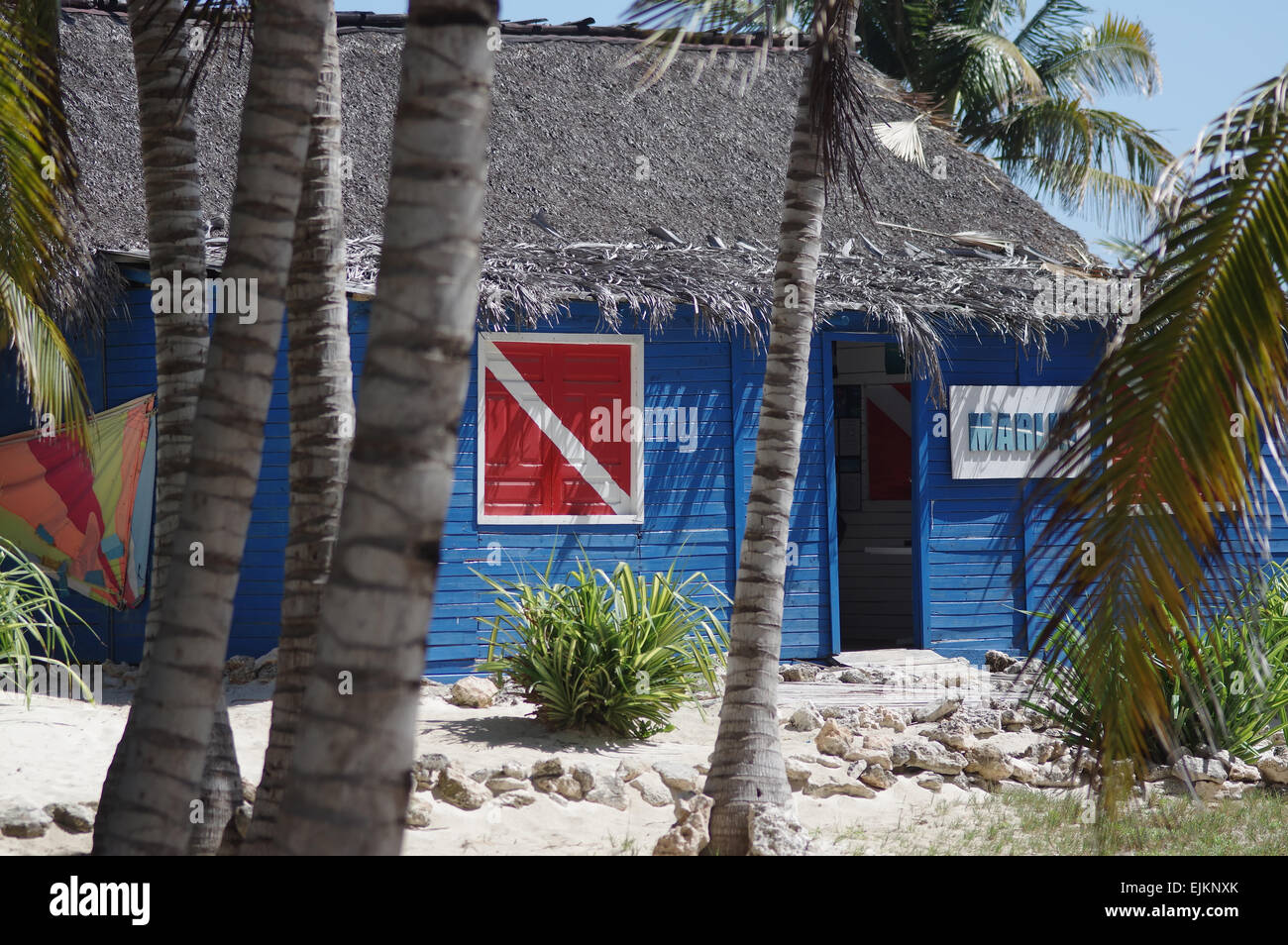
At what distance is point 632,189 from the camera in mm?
11969

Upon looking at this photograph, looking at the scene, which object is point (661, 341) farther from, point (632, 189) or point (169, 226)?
point (169, 226)

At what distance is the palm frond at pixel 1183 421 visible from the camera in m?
3.10

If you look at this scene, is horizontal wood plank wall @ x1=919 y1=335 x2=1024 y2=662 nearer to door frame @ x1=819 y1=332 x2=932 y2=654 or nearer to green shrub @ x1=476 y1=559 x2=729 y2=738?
door frame @ x1=819 y1=332 x2=932 y2=654

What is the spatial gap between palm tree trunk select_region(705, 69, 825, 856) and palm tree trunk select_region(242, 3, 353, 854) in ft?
6.79

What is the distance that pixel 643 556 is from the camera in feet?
32.7

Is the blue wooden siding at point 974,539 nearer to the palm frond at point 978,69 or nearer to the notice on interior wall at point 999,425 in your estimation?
the notice on interior wall at point 999,425

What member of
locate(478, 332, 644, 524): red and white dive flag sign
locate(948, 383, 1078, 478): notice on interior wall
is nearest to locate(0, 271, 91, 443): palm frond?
locate(478, 332, 644, 524): red and white dive flag sign

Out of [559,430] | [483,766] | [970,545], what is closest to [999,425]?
[970,545]

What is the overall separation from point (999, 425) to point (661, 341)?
3.24 metres

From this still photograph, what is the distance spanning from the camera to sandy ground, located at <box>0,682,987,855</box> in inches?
222

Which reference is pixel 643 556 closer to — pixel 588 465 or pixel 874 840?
pixel 588 465

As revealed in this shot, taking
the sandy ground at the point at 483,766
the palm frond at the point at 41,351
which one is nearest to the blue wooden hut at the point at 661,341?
the sandy ground at the point at 483,766
